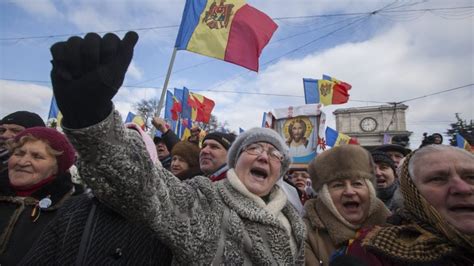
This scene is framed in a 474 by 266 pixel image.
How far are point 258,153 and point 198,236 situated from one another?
3.29 ft

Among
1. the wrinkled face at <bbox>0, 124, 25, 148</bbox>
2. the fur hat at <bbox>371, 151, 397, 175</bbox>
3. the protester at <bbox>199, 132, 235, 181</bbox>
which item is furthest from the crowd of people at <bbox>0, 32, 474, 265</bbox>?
the protester at <bbox>199, 132, 235, 181</bbox>

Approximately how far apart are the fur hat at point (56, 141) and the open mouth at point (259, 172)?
1345mm

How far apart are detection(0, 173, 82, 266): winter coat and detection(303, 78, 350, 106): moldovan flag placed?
26.6 feet

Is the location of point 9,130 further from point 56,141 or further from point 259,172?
point 259,172

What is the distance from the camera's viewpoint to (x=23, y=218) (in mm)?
1911

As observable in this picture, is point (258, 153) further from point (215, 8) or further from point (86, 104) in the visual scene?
point (215, 8)

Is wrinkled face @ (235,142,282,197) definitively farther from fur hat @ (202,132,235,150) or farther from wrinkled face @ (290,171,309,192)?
wrinkled face @ (290,171,309,192)

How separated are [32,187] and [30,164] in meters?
0.16

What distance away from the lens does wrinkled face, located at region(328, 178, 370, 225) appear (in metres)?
2.25

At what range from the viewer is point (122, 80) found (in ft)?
3.03

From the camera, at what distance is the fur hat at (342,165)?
7.62ft

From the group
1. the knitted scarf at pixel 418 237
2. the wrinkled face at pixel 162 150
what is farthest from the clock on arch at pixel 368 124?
the knitted scarf at pixel 418 237

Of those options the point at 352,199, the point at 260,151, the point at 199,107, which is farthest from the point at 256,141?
the point at 199,107

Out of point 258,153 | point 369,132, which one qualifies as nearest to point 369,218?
point 258,153
